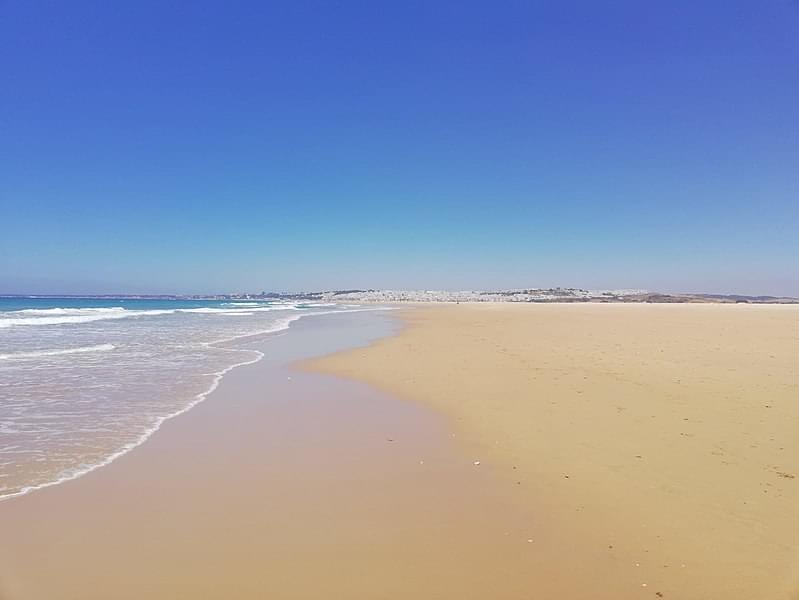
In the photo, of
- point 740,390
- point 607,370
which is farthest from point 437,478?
point 607,370

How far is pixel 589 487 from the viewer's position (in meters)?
4.81

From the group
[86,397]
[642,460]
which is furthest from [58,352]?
[642,460]

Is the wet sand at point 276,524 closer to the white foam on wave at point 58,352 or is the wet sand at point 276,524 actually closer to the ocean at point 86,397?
the ocean at point 86,397

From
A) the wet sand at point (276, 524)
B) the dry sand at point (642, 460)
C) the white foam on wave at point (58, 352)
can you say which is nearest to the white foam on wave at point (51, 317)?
the white foam on wave at point (58, 352)

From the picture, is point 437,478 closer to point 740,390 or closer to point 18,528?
point 18,528

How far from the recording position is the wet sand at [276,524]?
3.24m

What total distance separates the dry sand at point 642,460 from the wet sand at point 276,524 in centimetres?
49

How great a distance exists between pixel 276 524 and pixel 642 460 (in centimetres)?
418

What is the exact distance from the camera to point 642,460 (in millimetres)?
5512

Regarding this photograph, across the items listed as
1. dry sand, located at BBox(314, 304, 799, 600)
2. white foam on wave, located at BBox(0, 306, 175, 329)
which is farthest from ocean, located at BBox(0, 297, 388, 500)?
white foam on wave, located at BBox(0, 306, 175, 329)

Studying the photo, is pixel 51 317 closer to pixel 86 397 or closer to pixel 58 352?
pixel 58 352

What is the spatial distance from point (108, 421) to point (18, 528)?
362cm

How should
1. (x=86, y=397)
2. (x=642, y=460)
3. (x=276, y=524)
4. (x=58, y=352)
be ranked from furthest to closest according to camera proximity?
(x=58, y=352) → (x=86, y=397) → (x=642, y=460) → (x=276, y=524)

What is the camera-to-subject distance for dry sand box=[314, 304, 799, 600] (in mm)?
3365
